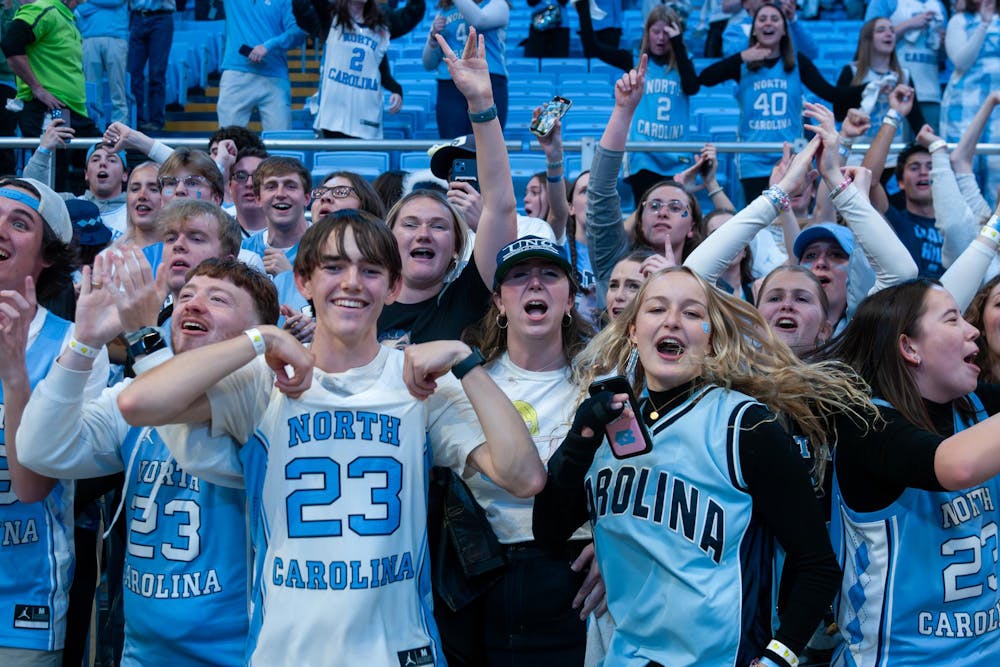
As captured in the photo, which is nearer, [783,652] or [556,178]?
[783,652]

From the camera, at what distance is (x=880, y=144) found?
6.29 metres

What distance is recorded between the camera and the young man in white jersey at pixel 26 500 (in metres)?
3.21

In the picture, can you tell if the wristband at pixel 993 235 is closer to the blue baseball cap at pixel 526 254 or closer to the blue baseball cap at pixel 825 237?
the blue baseball cap at pixel 825 237

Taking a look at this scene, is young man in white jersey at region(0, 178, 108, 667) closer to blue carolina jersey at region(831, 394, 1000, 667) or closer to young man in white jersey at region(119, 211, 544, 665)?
young man in white jersey at region(119, 211, 544, 665)

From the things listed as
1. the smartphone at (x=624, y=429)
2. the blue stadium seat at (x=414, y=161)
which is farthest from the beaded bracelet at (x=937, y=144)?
the blue stadium seat at (x=414, y=161)

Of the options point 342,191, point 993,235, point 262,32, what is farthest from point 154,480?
point 262,32

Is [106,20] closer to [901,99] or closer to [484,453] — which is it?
[901,99]

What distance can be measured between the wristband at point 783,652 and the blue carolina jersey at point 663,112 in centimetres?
513

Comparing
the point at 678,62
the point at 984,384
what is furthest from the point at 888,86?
the point at 984,384

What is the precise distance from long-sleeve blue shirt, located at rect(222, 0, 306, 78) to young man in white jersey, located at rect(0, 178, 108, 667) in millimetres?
5515

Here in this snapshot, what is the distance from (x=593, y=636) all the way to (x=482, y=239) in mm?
1409

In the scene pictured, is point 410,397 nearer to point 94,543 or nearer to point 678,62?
point 94,543

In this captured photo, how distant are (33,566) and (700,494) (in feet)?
6.27

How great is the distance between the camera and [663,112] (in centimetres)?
796
